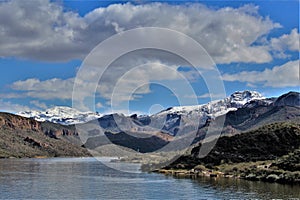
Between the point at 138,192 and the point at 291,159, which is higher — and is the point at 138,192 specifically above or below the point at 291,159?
below

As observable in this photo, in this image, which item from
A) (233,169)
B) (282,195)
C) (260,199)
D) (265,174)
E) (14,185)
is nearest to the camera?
(260,199)

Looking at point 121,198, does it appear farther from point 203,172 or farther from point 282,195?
point 203,172

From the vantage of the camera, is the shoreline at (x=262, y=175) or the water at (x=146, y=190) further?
the shoreline at (x=262, y=175)

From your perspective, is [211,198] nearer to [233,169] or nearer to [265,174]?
[265,174]

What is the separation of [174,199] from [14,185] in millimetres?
55495

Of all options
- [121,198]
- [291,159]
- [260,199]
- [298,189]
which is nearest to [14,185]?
[121,198]

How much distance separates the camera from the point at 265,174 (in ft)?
565

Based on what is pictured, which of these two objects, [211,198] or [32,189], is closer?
[211,198]

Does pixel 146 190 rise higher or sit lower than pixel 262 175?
lower

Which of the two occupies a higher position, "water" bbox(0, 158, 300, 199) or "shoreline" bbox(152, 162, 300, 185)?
"shoreline" bbox(152, 162, 300, 185)

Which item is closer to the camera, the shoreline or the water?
the water

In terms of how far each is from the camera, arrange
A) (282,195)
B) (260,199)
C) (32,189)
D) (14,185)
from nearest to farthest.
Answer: (260,199) → (282,195) → (32,189) → (14,185)

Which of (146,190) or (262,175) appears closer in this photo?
(146,190)

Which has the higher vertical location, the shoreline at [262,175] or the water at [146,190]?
the shoreline at [262,175]
